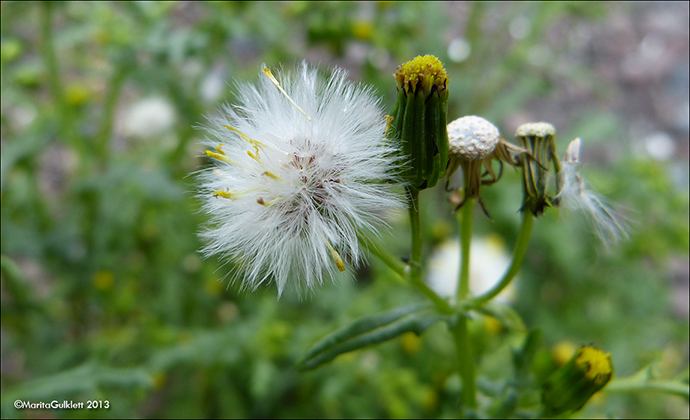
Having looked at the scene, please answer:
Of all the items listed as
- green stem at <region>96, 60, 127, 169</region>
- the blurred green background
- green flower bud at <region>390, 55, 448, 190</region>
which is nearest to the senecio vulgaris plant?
green flower bud at <region>390, 55, 448, 190</region>

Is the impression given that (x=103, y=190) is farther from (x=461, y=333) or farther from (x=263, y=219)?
(x=461, y=333)

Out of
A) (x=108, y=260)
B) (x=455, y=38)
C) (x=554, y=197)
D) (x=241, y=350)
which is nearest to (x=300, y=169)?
(x=554, y=197)

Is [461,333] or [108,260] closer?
[461,333]

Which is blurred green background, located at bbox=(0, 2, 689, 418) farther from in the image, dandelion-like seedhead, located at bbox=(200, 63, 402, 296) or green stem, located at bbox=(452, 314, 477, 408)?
dandelion-like seedhead, located at bbox=(200, 63, 402, 296)

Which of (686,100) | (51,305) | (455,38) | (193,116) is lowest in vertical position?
(51,305)

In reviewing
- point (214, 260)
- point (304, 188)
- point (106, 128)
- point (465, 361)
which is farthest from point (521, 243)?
point (106, 128)

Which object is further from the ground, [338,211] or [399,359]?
[338,211]
